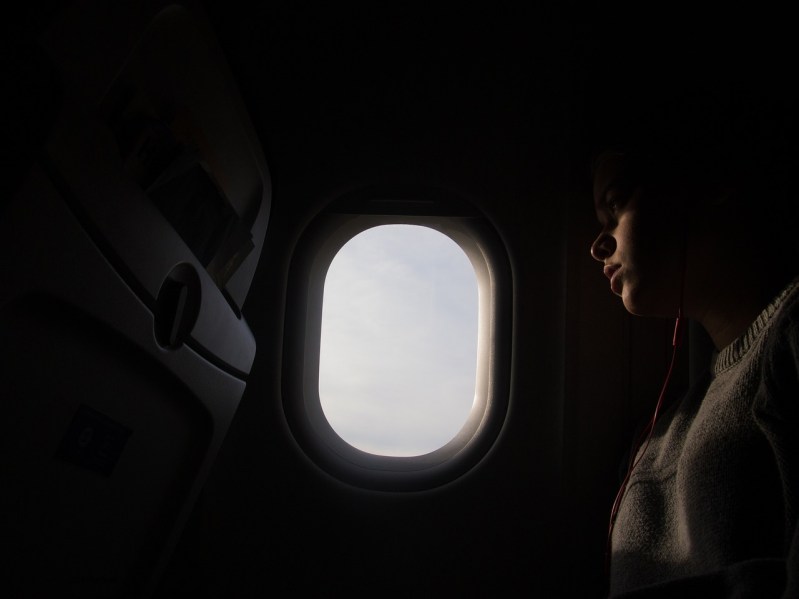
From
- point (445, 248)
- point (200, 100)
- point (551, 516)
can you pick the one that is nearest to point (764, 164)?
point (445, 248)

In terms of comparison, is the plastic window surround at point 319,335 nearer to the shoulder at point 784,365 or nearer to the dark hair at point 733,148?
the dark hair at point 733,148

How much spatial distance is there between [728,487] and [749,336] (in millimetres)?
244

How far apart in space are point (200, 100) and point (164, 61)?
16cm

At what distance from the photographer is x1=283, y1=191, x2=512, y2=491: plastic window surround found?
144 cm

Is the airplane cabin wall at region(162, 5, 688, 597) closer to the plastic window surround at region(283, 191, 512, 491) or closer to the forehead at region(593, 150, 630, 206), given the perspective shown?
the plastic window surround at region(283, 191, 512, 491)

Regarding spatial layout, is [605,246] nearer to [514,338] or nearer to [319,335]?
[514,338]

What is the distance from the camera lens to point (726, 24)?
56.9 inches

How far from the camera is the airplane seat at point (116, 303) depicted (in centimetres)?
59

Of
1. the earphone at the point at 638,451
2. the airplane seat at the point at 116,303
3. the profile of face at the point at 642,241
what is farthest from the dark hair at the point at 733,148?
the airplane seat at the point at 116,303

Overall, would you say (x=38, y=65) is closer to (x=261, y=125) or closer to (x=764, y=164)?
(x=261, y=125)

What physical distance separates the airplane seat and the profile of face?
695 millimetres

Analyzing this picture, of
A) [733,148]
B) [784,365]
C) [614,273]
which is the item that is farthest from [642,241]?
[784,365]

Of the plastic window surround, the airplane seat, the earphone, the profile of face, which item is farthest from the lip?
the airplane seat

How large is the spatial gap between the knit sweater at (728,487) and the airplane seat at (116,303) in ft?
2.18
